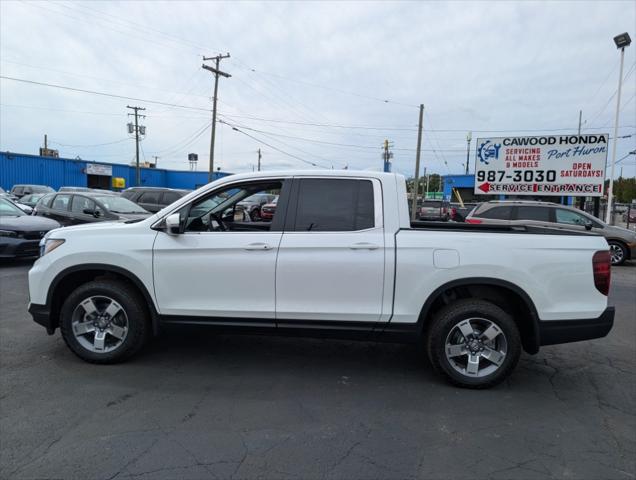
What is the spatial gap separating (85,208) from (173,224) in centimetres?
887

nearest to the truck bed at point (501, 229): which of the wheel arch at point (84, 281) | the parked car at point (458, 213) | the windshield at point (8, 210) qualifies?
the wheel arch at point (84, 281)

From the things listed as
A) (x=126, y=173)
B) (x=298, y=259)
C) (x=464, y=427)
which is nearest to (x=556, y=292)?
(x=464, y=427)

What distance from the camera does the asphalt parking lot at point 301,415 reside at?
2914mm

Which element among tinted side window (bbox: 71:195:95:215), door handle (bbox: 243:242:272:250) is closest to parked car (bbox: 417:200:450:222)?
tinted side window (bbox: 71:195:95:215)

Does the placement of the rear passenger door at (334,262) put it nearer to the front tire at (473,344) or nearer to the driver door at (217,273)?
the driver door at (217,273)

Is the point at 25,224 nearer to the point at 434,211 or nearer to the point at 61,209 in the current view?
the point at 61,209

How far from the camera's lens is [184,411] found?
3580 mm

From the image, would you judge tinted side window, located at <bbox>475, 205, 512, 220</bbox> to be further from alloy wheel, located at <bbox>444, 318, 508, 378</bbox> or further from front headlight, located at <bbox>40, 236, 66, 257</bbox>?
front headlight, located at <bbox>40, 236, 66, 257</bbox>

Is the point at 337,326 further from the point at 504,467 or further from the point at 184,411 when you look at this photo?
the point at 504,467

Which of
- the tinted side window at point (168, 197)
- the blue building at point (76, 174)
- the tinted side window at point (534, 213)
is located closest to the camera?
the tinted side window at point (534, 213)

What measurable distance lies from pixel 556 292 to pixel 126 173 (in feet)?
164

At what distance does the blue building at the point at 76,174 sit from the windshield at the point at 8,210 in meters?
30.3

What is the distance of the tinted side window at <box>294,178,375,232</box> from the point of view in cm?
418

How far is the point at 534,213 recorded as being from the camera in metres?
12.3
